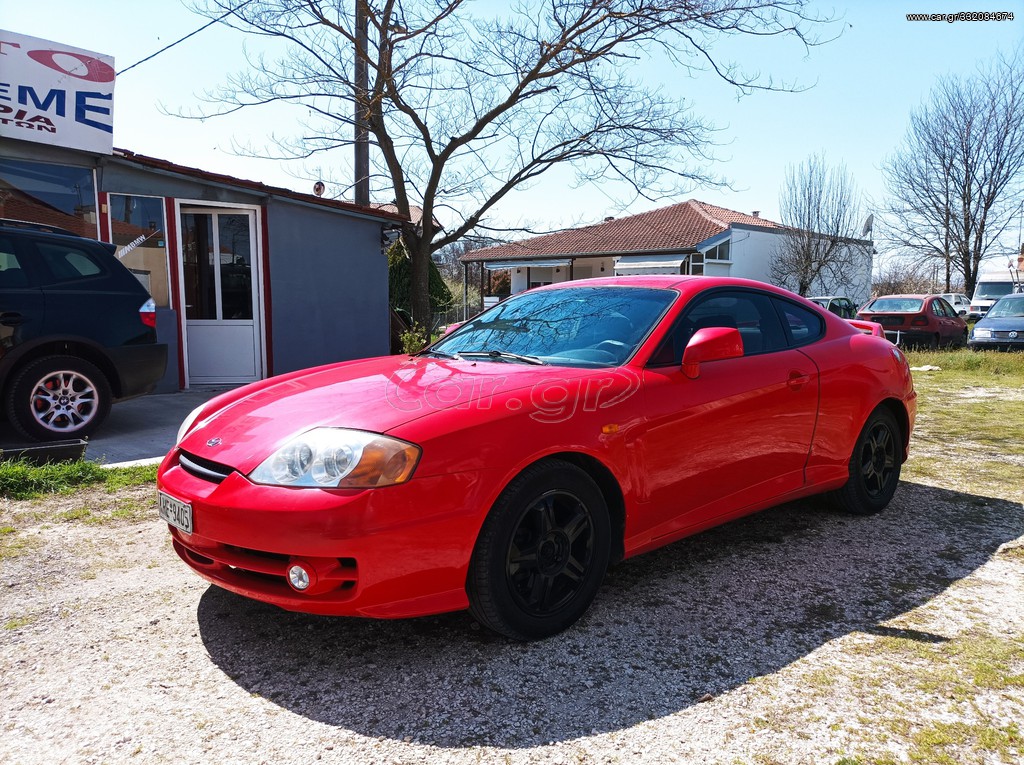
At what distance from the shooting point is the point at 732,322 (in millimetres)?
3887

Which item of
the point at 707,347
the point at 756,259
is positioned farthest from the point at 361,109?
the point at 756,259

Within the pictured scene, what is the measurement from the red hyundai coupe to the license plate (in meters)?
0.01

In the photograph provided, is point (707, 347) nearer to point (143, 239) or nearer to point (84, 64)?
point (143, 239)

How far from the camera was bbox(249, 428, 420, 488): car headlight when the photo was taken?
8.27ft

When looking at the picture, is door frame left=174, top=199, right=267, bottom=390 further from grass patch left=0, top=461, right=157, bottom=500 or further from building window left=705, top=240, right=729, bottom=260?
building window left=705, top=240, right=729, bottom=260

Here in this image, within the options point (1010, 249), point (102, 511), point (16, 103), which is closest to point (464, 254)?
point (1010, 249)

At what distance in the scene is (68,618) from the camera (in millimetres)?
3111

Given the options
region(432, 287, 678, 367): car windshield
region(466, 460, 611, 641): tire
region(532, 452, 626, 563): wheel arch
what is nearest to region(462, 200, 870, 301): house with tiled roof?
region(432, 287, 678, 367): car windshield

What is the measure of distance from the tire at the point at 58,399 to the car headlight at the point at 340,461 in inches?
169

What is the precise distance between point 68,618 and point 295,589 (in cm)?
123

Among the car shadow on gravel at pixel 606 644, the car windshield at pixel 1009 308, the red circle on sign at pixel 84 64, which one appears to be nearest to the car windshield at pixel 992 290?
the car windshield at pixel 1009 308

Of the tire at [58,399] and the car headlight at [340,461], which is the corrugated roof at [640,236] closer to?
the tire at [58,399]

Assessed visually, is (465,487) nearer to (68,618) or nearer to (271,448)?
(271,448)

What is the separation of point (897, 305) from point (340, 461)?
61.2 ft
